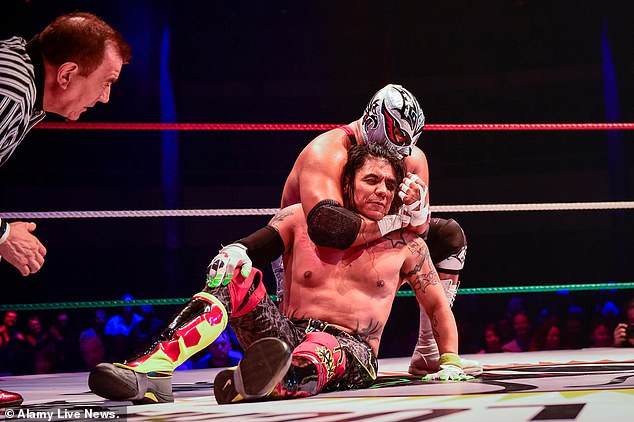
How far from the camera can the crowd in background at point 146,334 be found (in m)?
3.78

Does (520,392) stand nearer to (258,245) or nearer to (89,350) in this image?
(258,245)

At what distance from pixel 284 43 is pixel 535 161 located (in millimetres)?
2211

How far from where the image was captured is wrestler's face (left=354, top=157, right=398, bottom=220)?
1881mm

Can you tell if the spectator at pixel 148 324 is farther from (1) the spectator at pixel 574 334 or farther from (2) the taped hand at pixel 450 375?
(2) the taped hand at pixel 450 375

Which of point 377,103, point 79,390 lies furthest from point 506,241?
point 79,390

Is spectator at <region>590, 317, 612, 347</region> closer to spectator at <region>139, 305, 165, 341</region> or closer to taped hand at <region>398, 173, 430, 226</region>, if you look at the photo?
spectator at <region>139, 305, 165, 341</region>

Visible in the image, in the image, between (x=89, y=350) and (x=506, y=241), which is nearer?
(x=89, y=350)

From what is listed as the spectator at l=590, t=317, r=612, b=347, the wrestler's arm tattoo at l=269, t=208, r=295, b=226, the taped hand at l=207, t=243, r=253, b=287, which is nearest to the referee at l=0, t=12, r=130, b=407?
the taped hand at l=207, t=243, r=253, b=287

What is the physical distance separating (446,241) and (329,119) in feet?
13.0

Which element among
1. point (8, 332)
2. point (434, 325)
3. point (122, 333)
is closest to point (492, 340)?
point (122, 333)

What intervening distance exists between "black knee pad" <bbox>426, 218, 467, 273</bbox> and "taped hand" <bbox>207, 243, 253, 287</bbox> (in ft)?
2.25

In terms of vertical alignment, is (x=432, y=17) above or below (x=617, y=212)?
above

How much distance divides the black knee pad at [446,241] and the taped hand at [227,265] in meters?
0.69

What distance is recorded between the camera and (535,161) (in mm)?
6371
